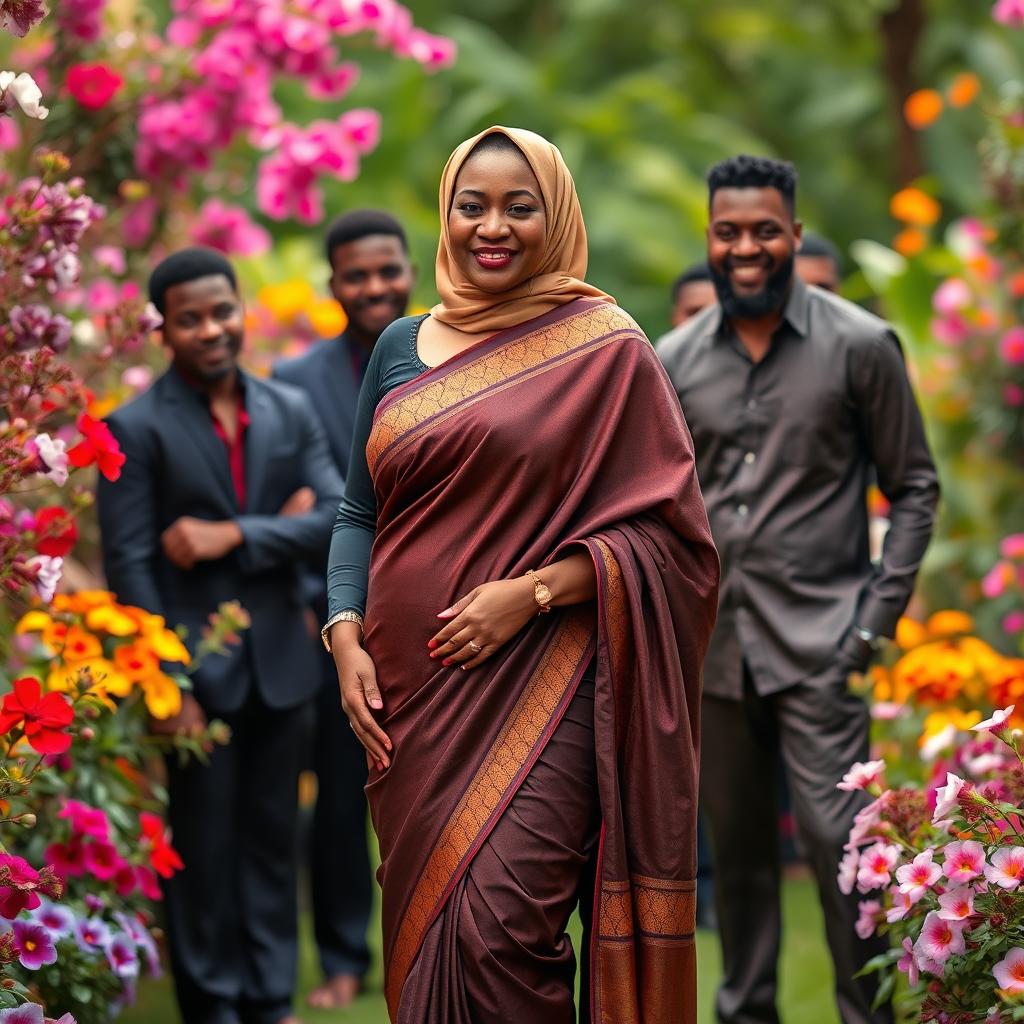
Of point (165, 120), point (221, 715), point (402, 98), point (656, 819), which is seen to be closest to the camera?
point (656, 819)

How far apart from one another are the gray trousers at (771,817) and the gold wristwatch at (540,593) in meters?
1.52

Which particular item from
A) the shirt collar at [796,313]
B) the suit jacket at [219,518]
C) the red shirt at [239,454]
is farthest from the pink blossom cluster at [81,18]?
the shirt collar at [796,313]

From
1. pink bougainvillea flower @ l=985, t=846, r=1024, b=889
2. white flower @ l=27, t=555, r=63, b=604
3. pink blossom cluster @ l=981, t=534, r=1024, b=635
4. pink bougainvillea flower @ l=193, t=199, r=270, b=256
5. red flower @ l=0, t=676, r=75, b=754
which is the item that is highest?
pink bougainvillea flower @ l=193, t=199, r=270, b=256

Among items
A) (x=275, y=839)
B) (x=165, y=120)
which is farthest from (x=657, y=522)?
(x=165, y=120)

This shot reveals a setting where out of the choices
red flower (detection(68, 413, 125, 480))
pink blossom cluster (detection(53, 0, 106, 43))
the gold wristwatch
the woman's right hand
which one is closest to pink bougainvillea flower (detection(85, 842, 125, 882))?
red flower (detection(68, 413, 125, 480))

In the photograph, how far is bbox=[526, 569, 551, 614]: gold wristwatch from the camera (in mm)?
3926

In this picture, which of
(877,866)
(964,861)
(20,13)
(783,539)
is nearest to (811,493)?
(783,539)

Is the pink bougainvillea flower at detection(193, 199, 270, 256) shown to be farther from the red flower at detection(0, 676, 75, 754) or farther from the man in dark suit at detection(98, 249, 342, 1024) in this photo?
the red flower at detection(0, 676, 75, 754)

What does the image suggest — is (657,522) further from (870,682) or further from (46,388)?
(870,682)

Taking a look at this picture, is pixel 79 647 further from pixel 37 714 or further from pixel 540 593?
pixel 540 593

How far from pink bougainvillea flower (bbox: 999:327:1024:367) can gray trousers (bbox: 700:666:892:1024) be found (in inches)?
140

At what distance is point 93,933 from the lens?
498cm

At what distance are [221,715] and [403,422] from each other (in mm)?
1919

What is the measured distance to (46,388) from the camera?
178 inches
